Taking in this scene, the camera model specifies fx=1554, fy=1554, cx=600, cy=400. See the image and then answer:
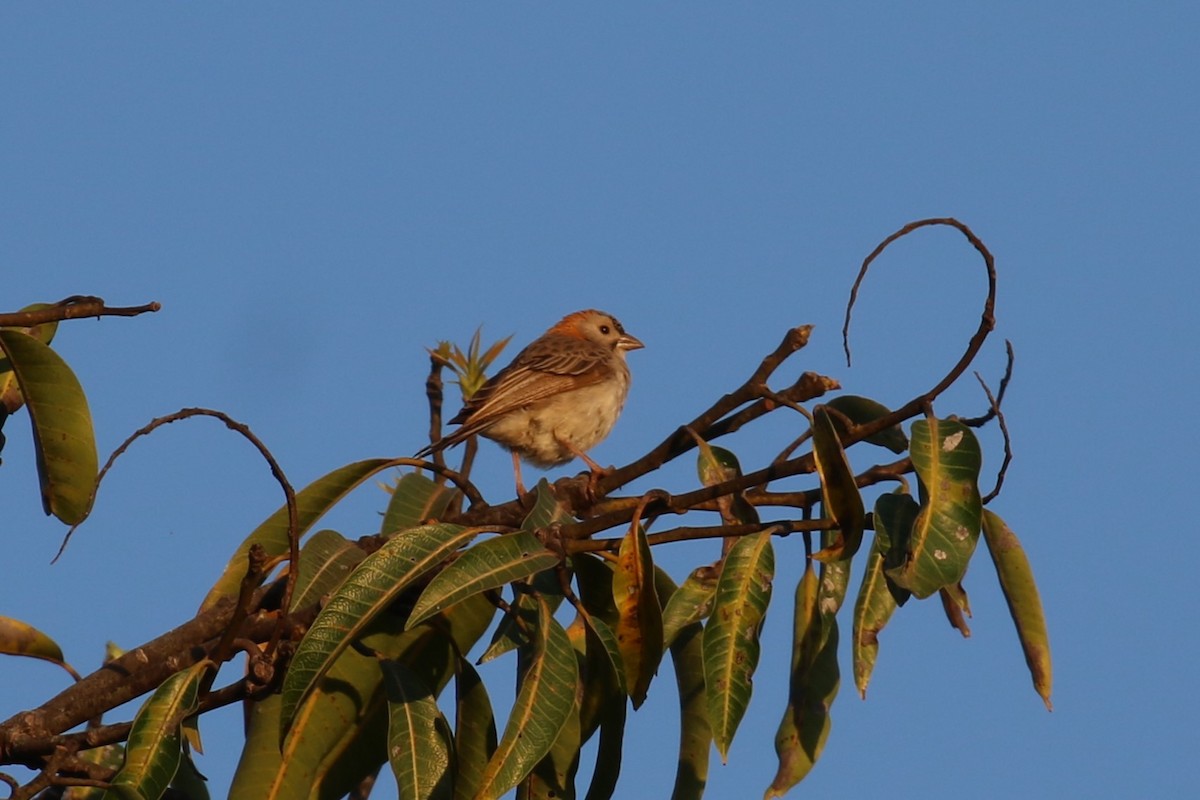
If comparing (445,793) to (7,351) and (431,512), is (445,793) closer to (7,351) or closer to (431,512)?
(431,512)

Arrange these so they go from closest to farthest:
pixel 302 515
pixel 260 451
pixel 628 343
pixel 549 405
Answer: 1. pixel 260 451
2. pixel 302 515
3. pixel 549 405
4. pixel 628 343

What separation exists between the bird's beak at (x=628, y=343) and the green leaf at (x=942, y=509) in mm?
8122

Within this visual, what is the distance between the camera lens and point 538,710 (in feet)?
11.4

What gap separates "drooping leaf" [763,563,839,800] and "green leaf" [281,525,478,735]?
0.94 metres

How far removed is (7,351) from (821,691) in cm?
229

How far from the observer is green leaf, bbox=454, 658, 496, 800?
157 inches

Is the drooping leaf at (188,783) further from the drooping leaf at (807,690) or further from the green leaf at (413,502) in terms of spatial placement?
the drooping leaf at (807,690)

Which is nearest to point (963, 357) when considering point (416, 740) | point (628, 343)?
point (416, 740)

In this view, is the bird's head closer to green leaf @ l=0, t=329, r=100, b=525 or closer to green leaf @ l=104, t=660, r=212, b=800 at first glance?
green leaf @ l=0, t=329, r=100, b=525

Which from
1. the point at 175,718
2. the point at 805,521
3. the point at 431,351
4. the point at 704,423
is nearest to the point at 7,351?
the point at 175,718

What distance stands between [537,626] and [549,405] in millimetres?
5781

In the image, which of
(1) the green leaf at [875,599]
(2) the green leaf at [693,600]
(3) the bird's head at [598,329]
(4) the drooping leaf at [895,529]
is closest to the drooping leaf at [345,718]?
(2) the green leaf at [693,600]

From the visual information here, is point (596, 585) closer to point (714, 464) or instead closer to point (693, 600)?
point (693, 600)

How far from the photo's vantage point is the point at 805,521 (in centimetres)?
370
